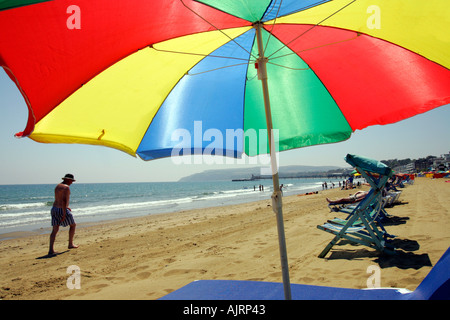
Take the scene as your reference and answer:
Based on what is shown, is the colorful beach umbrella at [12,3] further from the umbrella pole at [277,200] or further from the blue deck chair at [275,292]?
the blue deck chair at [275,292]

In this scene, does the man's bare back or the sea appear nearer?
the man's bare back

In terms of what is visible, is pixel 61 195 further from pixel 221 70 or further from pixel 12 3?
pixel 12 3

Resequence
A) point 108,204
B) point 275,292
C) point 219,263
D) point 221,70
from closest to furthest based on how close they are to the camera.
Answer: point 275,292 < point 221,70 < point 219,263 < point 108,204

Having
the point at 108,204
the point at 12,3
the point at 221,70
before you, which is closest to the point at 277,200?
the point at 221,70

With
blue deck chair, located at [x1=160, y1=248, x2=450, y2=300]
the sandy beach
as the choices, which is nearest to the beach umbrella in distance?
blue deck chair, located at [x1=160, y1=248, x2=450, y2=300]

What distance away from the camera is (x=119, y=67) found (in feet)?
7.07

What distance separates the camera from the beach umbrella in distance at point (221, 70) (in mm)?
1701

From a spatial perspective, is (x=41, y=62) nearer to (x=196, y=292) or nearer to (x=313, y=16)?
(x=313, y=16)

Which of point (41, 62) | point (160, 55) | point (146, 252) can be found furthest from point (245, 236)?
point (41, 62)

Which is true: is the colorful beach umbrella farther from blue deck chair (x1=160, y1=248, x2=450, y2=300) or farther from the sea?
the sea

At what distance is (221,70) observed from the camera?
2.78m

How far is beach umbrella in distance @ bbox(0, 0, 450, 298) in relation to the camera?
170cm

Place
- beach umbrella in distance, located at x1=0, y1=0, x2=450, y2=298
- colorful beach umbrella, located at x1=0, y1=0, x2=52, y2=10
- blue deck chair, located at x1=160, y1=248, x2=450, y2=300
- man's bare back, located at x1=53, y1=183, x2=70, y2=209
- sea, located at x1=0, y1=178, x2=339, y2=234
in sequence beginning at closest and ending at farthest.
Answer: colorful beach umbrella, located at x1=0, y1=0, x2=52, y2=10, beach umbrella in distance, located at x1=0, y1=0, x2=450, y2=298, blue deck chair, located at x1=160, y1=248, x2=450, y2=300, man's bare back, located at x1=53, y1=183, x2=70, y2=209, sea, located at x1=0, y1=178, x2=339, y2=234

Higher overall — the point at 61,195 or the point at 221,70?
the point at 221,70
